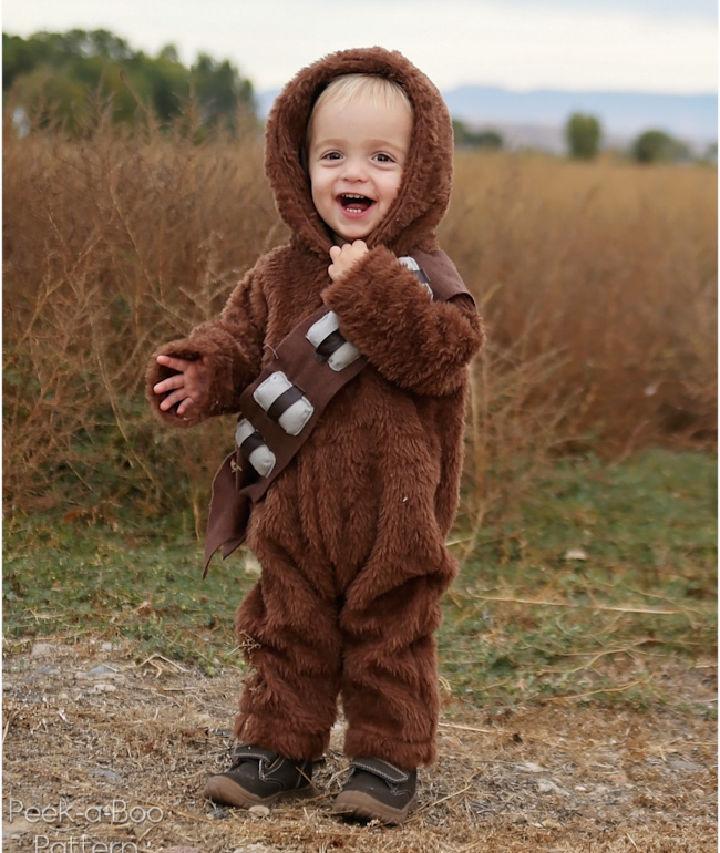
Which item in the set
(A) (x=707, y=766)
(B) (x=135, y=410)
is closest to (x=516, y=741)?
(A) (x=707, y=766)

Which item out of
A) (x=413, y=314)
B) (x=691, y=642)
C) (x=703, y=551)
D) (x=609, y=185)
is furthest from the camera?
(x=609, y=185)

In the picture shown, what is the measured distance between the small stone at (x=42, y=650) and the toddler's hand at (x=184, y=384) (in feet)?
4.60

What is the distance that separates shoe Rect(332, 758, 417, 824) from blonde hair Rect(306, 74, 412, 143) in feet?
5.52

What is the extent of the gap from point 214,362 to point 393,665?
2.92ft

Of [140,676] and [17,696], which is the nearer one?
[17,696]

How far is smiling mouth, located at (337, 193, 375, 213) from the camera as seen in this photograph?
10.5 feet

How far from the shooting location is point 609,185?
12.0 meters

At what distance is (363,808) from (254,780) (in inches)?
11.7

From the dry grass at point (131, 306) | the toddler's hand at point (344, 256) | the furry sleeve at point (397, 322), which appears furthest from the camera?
the dry grass at point (131, 306)

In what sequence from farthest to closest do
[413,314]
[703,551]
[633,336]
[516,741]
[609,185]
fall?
[609,185]
[633,336]
[703,551]
[516,741]
[413,314]

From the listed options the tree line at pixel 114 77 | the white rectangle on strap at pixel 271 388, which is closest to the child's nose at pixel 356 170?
the white rectangle on strap at pixel 271 388

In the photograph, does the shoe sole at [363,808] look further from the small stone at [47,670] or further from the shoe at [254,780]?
the small stone at [47,670]

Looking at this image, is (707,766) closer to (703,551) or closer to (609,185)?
(703,551)

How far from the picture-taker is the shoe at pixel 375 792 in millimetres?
3162
